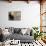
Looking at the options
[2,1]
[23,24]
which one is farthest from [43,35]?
[2,1]

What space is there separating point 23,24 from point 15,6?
85 cm

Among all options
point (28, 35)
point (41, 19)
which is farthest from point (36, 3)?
point (28, 35)

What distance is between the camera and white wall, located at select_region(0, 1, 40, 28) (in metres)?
4.85

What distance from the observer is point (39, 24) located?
489 cm

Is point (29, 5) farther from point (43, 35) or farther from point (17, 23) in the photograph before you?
point (43, 35)

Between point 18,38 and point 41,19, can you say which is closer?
point 18,38

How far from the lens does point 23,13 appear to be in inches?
192

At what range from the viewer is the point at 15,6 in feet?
16.0

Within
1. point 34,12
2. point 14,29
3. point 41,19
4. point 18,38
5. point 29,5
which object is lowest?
point 18,38

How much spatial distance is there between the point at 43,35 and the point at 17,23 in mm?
1248

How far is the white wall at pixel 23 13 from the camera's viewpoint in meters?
4.85

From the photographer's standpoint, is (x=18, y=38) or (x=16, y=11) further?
(x=16, y=11)

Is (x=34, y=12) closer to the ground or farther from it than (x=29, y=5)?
closer to the ground

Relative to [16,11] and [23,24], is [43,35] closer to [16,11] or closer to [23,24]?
[23,24]
